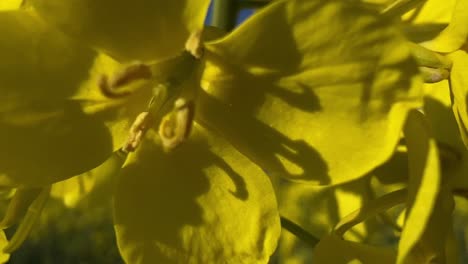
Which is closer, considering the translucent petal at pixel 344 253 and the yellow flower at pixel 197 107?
the yellow flower at pixel 197 107

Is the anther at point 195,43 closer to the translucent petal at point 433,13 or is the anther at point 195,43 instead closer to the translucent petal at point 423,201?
the translucent petal at point 423,201

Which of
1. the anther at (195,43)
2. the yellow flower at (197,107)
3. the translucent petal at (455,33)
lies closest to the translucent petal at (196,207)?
the yellow flower at (197,107)

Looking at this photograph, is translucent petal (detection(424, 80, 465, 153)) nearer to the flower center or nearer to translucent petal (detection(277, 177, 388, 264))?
translucent petal (detection(277, 177, 388, 264))

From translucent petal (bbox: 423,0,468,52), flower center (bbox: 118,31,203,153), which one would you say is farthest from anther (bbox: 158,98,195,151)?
translucent petal (bbox: 423,0,468,52)

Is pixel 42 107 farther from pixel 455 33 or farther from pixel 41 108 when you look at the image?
pixel 455 33

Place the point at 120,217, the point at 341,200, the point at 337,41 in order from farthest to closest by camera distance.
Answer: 1. the point at 341,200
2. the point at 120,217
3. the point at 337,41

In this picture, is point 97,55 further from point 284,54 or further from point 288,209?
point 288,209

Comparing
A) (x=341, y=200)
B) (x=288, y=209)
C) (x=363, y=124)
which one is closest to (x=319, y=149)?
(x=363, y=124)
